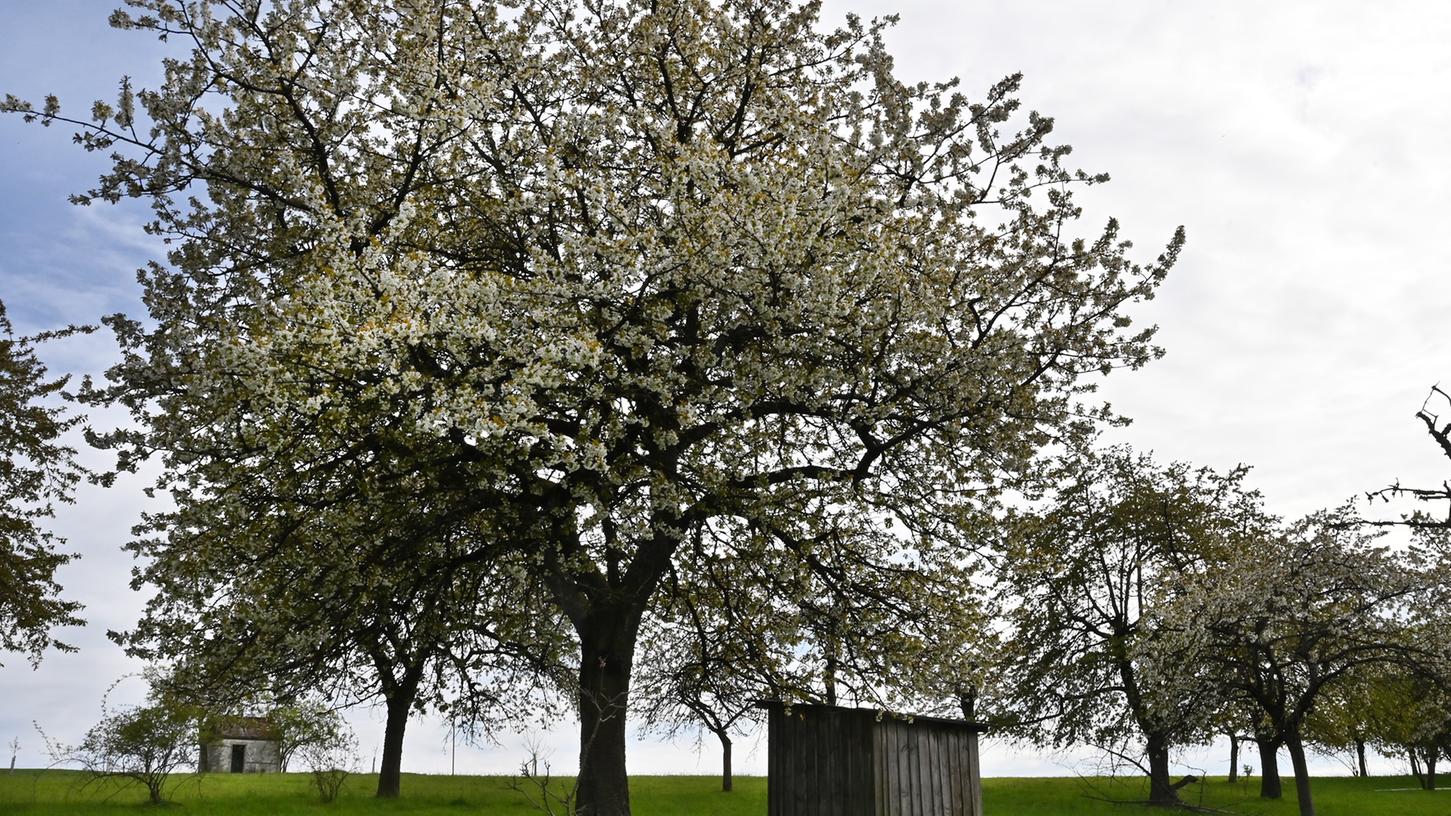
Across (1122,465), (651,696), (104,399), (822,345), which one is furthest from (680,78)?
(1122,465)

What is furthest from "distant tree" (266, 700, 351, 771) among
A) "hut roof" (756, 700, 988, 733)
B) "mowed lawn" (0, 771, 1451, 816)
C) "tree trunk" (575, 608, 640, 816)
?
"hut roof" (756, 700, 988, 733)

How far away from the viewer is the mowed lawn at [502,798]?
26500mm

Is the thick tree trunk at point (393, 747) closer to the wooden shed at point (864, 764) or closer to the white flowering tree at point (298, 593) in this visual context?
the white flowering tree at point (298, 593)

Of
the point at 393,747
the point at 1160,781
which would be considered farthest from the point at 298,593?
the point at 1160,781

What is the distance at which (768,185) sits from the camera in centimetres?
1248

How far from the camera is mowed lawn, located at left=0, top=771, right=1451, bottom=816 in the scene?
1043 inches

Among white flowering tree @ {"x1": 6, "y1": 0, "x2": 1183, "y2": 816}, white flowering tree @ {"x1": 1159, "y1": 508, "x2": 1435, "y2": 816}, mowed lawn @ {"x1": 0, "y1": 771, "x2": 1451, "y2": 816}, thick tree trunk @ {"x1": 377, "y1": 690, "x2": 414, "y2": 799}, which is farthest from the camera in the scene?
thick tree trunk @ {"x1": 377, "y1": 690, "x2": 414, "y2": 799}

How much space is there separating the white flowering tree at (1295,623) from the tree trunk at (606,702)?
38.0ft

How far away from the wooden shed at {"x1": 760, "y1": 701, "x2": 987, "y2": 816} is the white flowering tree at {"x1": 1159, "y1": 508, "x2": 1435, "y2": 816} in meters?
8.07

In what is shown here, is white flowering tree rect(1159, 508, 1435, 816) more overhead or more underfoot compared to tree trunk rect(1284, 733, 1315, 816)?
more overhead

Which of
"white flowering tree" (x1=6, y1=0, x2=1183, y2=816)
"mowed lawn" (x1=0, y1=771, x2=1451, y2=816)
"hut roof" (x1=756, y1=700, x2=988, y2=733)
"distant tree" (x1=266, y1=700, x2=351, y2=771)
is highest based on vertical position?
"white flowering tree" (x1=6, y1=0, x2=1183, y2=816)

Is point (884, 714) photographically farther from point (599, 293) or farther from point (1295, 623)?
point (1295, 623)

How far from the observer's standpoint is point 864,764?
1256 centimetres

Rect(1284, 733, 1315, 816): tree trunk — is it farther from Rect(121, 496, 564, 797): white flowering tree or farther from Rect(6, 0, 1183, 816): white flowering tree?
Rect(121, 496, 564, 797): white flowering tree
